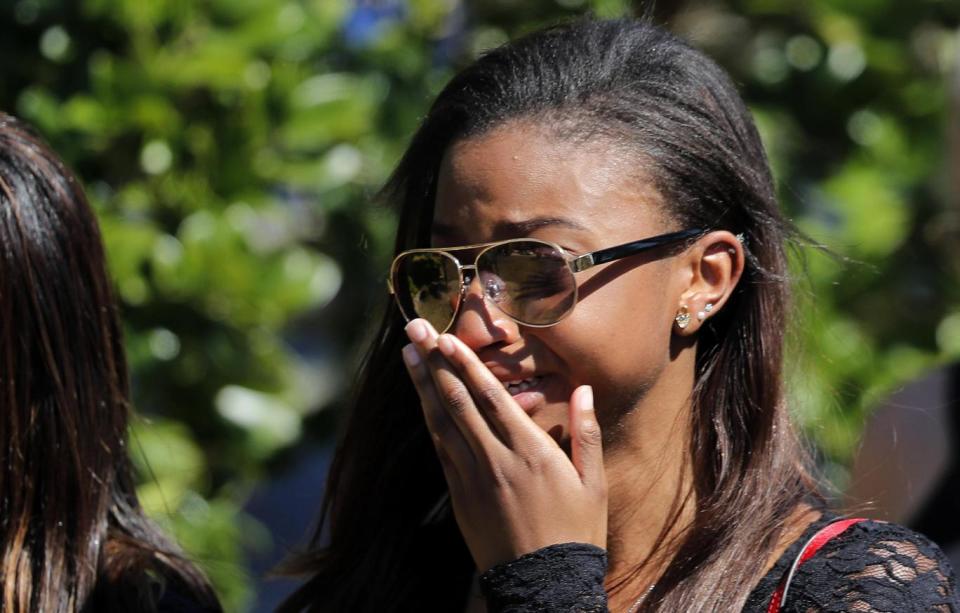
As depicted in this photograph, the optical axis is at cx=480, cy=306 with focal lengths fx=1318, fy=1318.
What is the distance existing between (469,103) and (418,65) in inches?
81.1

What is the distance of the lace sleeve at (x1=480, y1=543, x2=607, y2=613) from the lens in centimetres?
164

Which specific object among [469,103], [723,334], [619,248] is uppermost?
[469,103]

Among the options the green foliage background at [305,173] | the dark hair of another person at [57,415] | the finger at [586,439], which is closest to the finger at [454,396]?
the finger at [586,439]

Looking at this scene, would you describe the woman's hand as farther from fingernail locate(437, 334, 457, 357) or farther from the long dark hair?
the long dark hair

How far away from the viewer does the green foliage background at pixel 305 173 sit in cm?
338

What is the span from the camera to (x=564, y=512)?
170 centimetres

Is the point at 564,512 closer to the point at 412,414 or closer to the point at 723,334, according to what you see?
the point at 723,334

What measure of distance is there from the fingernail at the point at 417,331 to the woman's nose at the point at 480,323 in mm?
58

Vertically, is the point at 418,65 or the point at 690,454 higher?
the point at 418,65

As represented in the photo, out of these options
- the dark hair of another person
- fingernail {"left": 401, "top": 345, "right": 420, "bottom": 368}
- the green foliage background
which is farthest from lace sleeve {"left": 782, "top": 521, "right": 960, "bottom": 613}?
the green foliage background

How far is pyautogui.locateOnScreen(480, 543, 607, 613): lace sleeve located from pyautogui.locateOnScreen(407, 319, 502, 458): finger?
0.52 feet

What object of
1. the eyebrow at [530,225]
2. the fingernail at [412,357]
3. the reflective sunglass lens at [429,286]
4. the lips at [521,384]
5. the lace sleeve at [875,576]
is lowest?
the lace sleeve at [875,576]

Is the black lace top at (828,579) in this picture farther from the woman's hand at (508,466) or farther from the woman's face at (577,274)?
the woman's face at (577,274)

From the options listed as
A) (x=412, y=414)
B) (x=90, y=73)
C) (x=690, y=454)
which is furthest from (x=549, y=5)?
(x=690, y=454)
